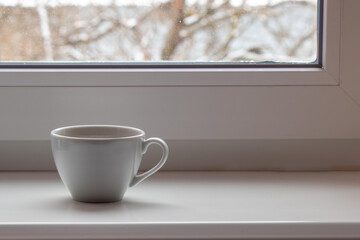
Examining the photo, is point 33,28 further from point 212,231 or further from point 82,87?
point 212,231

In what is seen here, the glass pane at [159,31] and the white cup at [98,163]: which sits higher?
the glass pane at [159,31]

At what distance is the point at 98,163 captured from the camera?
0.73 meters

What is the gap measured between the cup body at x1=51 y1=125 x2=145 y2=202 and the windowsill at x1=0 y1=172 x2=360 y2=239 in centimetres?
2

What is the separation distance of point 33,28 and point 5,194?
26cm

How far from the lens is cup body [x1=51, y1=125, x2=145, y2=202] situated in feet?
2.39

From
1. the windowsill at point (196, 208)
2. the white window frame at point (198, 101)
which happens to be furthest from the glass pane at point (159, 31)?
the windowsill at point (196, 208)

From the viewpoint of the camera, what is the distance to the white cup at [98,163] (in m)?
0.73

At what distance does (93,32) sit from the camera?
0.95 metres

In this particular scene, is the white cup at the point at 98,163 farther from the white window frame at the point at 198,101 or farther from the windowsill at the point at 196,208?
the white window frame at the point at 198,101

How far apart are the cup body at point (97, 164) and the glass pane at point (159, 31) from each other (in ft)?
0.69

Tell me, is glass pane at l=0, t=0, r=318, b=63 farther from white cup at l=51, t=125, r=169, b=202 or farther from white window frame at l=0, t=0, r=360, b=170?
white cup at l=51, t=125, r=169, b=202

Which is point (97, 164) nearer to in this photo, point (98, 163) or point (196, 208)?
point (98, 163)

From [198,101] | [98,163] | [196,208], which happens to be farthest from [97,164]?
[198,101]

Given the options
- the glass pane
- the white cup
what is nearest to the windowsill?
the white cup
